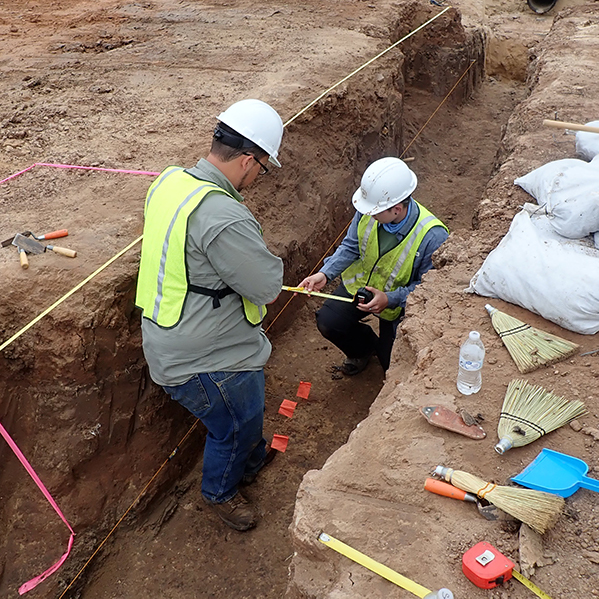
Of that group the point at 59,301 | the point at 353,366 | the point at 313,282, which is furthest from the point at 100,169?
the point at 353,366

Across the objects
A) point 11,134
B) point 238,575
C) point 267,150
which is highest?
point 267,150

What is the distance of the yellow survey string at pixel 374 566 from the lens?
79.2 inches

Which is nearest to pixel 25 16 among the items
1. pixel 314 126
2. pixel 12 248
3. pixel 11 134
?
pixel 11 134

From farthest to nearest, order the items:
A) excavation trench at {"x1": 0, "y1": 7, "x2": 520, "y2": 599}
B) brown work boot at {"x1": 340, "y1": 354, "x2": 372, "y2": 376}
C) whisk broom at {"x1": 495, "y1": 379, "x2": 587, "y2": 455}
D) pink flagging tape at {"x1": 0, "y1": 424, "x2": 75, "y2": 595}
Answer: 1. brown work boot at {"x1": 340, "y1": 354, "x2": 372, "y2": 376}
2. excavation trench at {"x1": 0, "y1": 7, "x2": 520, "y2": 599}
3. pink flagging tape at {"x1": 0, "y1": 424, "x2": 75, "y2": 595}
4. whisk broom at {"x1": 495, "y1": 379, "x2": 587, "y2": 455}

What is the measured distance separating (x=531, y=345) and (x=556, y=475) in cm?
83

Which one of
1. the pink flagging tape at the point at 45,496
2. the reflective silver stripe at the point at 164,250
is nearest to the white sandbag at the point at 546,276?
the reflective silver stripe at the point at 164,250

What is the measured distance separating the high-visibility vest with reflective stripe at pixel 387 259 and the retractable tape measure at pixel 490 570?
234 centimetres

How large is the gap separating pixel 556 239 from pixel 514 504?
1.77m

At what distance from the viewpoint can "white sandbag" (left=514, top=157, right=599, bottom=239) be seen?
331 centimetres

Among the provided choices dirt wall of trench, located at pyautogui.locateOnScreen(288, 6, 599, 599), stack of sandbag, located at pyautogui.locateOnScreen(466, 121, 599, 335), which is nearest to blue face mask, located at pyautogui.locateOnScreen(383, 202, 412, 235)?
dirt wall of trench, located at pyautogui.locateOnScreen(288, 6, 599, 599)

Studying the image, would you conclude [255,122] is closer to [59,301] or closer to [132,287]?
[132,287]

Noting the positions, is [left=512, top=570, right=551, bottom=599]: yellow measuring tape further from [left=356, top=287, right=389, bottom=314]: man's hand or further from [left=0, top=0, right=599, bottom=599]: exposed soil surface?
[left=356, top=287, right=389, bottom=314]: man's hand

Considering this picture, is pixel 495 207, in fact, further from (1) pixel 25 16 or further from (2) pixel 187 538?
(1) pixel 25 16

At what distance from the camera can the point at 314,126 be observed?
5.87 metres
